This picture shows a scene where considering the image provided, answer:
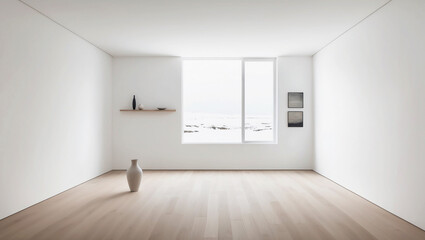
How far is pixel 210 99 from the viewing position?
290 inches

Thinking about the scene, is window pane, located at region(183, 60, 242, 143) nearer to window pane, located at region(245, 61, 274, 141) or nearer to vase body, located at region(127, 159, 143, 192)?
window pane, located at region(245, 61, 274, 141)

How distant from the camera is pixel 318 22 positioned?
4.67m

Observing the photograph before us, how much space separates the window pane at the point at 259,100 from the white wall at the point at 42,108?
3.46 metres

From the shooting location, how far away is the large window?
285 inches

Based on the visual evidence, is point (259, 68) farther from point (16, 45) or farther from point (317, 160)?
point (16, 45)

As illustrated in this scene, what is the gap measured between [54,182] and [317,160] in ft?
17.3

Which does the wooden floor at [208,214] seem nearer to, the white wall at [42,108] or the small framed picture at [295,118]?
the white wall at [42,108]

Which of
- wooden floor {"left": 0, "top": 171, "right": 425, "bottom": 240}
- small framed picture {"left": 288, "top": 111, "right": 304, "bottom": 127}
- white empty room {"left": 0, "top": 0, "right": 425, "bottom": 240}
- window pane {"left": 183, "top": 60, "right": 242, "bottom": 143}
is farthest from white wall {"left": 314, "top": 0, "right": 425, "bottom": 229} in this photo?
window pane {"left": 183, "top": 60, "right": 242, "bottom": 143}

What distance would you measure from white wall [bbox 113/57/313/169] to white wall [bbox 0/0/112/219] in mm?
886

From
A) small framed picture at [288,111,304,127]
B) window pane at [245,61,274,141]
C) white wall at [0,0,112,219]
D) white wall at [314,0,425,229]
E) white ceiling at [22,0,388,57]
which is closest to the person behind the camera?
white wall at [314,0,425,229]

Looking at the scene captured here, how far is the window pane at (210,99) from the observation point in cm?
731

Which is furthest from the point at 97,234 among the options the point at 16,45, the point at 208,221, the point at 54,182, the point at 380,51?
the point at 380,51

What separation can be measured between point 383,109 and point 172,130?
14.8ft

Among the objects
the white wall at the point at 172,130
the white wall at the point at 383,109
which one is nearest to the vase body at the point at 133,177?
the white wall at the point at 172,130
